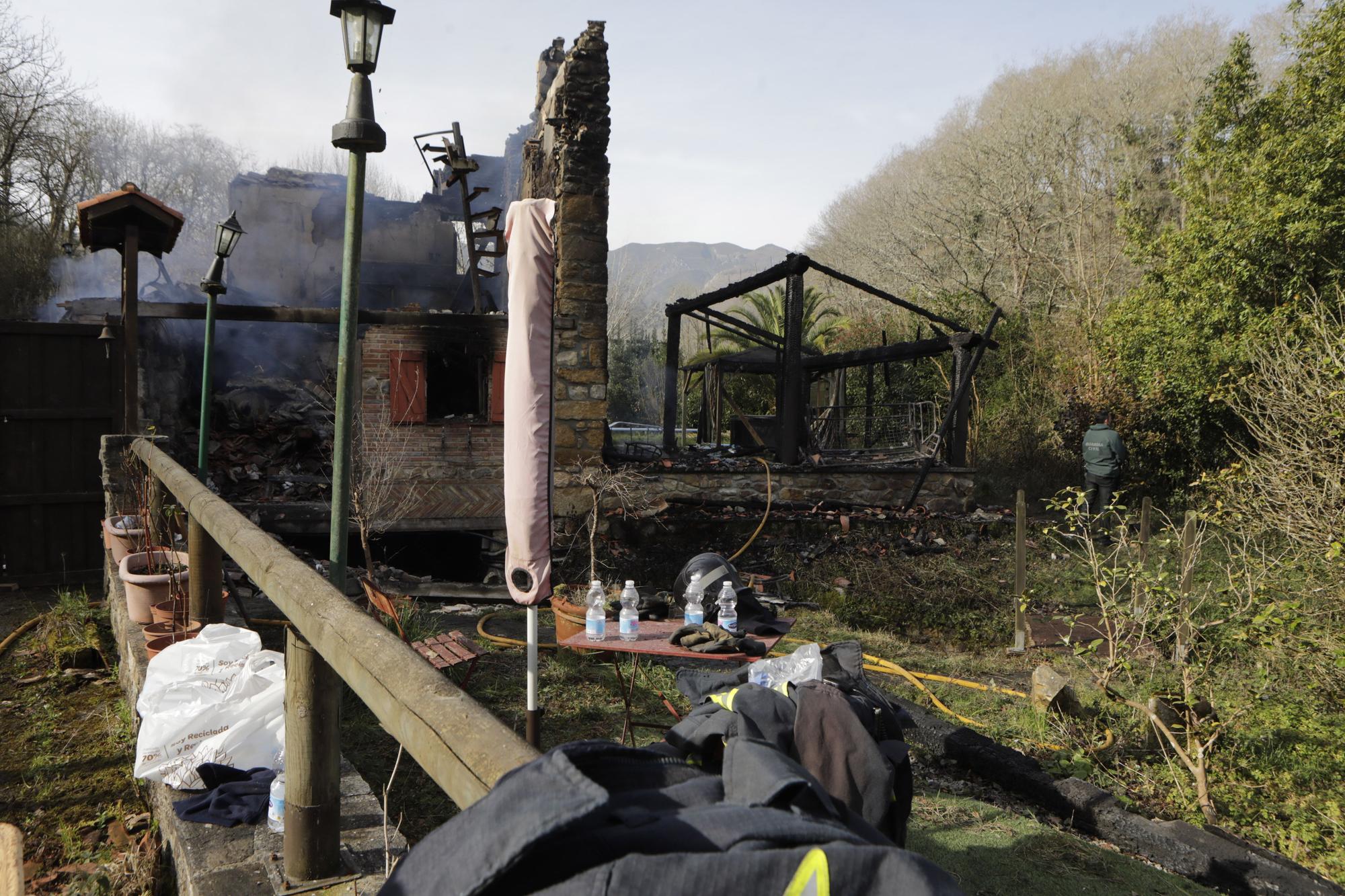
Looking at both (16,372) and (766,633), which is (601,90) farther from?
(766,633)

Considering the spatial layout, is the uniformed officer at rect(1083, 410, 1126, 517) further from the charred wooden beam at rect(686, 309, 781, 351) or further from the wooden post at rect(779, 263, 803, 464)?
the charred wooden beam at rect(686, 309, 781, 351)

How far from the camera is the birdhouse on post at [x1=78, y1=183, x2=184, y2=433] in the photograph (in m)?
8.06

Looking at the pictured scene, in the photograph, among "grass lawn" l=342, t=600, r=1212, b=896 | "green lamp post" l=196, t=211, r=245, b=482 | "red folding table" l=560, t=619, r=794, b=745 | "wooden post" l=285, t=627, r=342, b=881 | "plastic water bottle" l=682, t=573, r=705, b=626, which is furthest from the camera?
"green lamp post" l=196, t=211, r=245, b=482

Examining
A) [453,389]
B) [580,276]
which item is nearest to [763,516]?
[580,276]

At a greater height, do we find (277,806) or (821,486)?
(821,486)

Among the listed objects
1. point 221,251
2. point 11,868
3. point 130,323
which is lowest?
point 11,868

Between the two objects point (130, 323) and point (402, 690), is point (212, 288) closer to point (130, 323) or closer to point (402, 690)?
point (130, 323)

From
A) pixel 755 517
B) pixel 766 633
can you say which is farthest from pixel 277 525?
pixel 766 633

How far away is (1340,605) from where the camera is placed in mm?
6270

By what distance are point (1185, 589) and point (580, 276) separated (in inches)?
278

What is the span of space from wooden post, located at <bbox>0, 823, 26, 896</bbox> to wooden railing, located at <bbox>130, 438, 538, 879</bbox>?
53 centimetres

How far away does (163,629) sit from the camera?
4316 millimetres

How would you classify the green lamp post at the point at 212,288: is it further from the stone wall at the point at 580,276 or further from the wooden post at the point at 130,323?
the stone wall at the point at 580,276

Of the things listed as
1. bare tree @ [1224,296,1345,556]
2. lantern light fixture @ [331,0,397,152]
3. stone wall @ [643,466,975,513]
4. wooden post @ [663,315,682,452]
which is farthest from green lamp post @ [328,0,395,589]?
wooden post @ [663,315,682,452]
